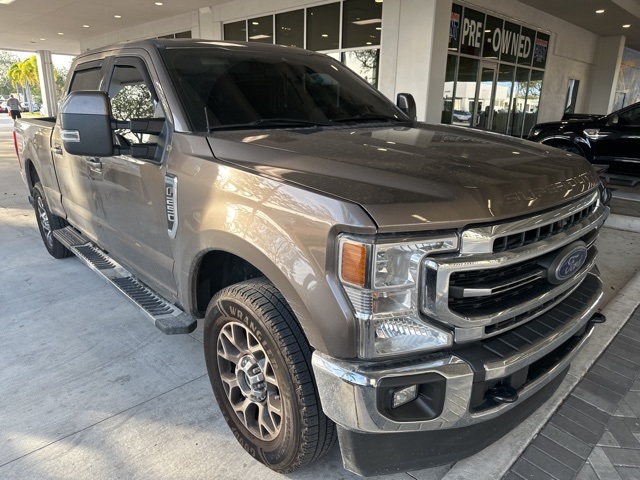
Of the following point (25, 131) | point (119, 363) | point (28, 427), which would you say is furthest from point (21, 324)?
point (25, 131)

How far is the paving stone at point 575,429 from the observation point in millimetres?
2375

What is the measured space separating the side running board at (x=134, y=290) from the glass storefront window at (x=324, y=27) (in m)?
10.5

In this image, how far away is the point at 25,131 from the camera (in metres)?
5.06

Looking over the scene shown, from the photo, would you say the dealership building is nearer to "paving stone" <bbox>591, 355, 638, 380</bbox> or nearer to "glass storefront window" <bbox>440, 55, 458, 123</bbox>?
"glass storefront window" <bbox>440, 55, 458, 123</bbox>

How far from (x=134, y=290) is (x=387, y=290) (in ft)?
6.93

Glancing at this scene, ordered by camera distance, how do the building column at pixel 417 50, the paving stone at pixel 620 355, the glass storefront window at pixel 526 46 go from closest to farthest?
1. the paving stone at pixel 620 355
2. the building column at pixel 417 50
3. the glass storefront window at pixel 526 46

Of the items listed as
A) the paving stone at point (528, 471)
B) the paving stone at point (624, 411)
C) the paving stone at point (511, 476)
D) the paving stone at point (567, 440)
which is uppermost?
the paving stone at point (511, 476)

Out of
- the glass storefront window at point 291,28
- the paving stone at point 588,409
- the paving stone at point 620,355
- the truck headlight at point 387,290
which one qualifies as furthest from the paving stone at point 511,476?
the glass storefront window at point 291,28

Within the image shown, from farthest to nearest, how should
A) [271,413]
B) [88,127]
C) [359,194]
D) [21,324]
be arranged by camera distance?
[21,324] → [88,127] → [271,413] → [359,194]

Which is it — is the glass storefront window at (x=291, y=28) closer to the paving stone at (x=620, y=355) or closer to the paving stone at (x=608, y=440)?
the paving stone at (x=620, y=355)

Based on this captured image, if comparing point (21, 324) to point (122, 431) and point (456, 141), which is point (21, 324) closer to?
point (122, 431)

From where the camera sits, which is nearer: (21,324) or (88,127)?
(88,127)

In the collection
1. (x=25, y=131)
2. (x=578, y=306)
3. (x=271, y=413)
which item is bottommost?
(x=271, y=413)

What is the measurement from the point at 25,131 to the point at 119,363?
334 centimetres
